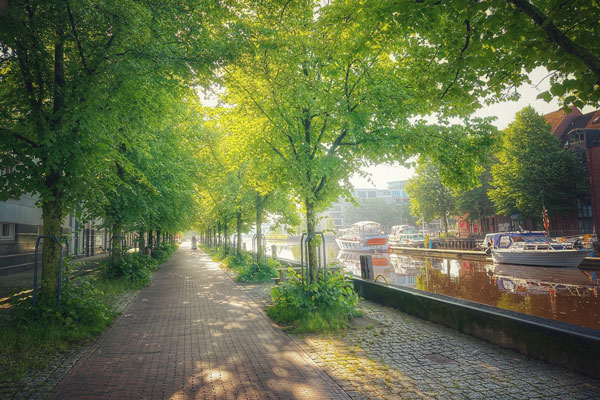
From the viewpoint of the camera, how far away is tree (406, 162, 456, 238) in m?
47.2

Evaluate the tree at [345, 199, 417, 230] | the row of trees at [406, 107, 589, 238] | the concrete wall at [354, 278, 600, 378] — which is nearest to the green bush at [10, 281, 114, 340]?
the concrete wall at [354, 278, 600, 378]

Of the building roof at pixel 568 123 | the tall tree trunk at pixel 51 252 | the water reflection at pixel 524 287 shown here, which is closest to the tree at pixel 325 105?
the tall tree trunk at pixel 51 252

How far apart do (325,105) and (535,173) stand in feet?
116

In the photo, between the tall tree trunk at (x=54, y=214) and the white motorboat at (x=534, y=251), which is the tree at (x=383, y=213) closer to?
the white motorboat at (x=534, y=251)

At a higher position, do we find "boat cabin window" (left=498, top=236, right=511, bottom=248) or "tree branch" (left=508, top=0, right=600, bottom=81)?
"tree branch" (left=508, top=0, right=600, bottom=81)

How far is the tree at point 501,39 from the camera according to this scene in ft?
13.5

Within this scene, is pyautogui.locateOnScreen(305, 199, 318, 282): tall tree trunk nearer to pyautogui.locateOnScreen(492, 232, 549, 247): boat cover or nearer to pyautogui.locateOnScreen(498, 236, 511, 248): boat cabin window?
pyautogui.locateOnScreen(498, 236, 511, 248): boat cabin window

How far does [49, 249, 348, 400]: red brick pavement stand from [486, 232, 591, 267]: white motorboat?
862 inches

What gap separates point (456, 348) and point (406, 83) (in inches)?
248

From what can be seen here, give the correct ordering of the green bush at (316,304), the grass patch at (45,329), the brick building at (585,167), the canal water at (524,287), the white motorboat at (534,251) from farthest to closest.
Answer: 1. the brick building at (585,167)
2. the white motorboat at (534,251)
3. the canal water at (524,287)
4. the green bush at (316,304)
5. the grass patch at (45,329)

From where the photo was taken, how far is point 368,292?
39.1 feet

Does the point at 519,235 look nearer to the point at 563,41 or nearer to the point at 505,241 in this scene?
the point at 505,241

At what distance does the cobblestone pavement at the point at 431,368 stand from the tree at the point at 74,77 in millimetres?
5937

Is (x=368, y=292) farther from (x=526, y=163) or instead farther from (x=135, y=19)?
(x=526, y=163)
